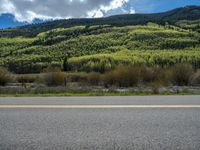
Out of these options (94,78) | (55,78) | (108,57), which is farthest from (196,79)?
(108,57)

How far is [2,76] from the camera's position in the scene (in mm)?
30281

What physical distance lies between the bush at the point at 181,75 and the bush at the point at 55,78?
402 inches

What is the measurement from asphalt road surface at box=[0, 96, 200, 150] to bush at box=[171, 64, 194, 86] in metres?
20.9

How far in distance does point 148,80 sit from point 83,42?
4719 inches

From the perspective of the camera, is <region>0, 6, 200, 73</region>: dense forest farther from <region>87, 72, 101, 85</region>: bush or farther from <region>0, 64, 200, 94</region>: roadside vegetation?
<region>0, 64, 200, 94</region>: roadside vegetation

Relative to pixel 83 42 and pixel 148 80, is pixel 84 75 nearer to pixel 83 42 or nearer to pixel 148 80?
pixel 148 80

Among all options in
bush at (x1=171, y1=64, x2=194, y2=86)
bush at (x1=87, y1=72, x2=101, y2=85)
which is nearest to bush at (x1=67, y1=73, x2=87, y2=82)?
bush at (x1=87, y1=72, x2=101, y2=85)

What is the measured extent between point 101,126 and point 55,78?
2410cm

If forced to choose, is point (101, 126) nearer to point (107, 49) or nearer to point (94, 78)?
point (94, 78)

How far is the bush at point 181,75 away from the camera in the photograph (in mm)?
28781

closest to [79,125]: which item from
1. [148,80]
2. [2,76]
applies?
[148,80]

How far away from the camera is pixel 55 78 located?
2962cm

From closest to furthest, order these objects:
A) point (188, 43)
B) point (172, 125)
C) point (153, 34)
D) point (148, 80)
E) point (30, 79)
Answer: point (172, 125) < point (148, 80) < point (30, 79) < point (188, 43) < point (153, 34)

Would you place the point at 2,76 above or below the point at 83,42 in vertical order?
below
